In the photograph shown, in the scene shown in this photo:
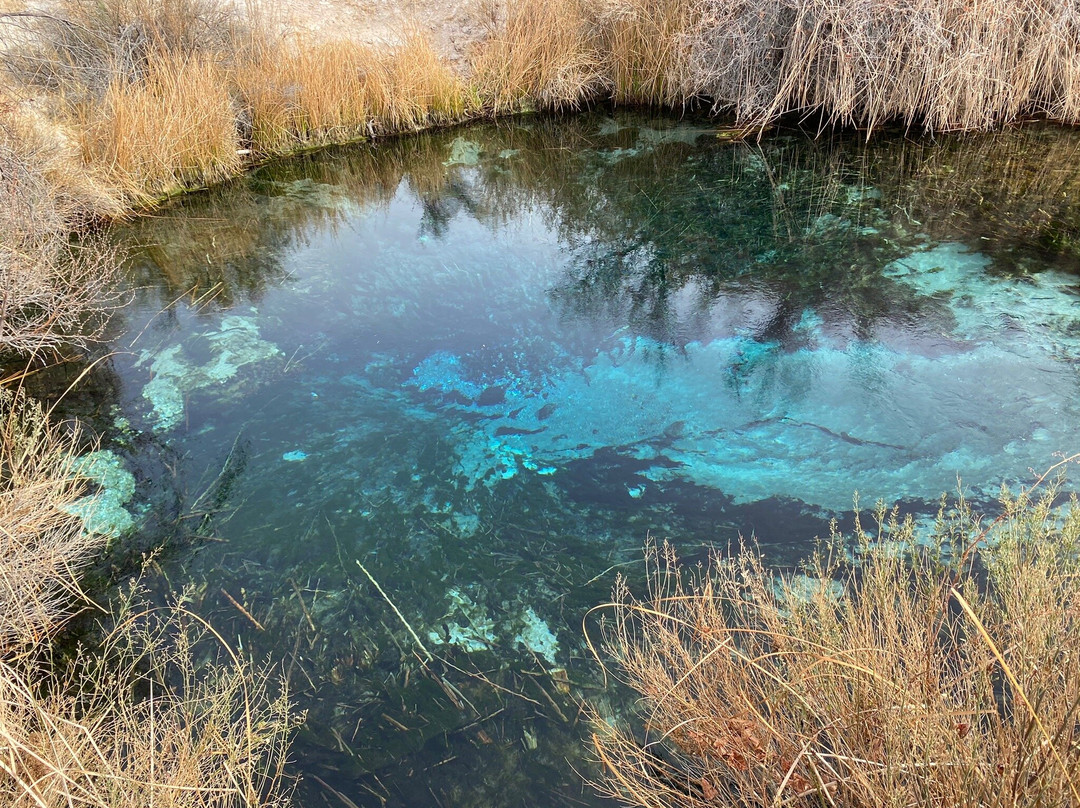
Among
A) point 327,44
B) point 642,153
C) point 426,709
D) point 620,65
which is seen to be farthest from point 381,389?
point 620,65

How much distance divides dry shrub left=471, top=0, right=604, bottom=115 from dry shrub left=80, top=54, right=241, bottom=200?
231 cm

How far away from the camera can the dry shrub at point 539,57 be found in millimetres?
6898

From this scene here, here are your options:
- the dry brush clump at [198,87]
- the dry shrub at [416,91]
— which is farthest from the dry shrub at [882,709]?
the dry shrub at [416,91]

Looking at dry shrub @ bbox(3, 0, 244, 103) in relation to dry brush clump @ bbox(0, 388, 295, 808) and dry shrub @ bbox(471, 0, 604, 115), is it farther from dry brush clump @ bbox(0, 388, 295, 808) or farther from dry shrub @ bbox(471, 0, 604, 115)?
dry brush clump @ bbox(0, 388, 295, 808)

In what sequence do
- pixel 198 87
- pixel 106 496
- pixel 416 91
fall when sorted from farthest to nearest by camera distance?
pixel 416 91 → pixel 198 87 → pixel 106 496

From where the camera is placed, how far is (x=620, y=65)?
7.08 m

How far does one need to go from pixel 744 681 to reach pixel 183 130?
5449 millimetres

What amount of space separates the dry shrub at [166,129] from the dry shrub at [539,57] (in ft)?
7.59

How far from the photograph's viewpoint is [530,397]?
11.9 ft

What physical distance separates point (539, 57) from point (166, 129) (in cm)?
329

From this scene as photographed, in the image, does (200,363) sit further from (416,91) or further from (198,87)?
(416,91)

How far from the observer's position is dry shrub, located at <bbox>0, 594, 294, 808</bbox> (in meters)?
1.59

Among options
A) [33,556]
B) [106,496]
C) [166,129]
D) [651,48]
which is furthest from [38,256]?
[651,48]

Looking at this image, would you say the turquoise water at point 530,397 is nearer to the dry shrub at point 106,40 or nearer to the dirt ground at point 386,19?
the dry shrub at point 106,40
